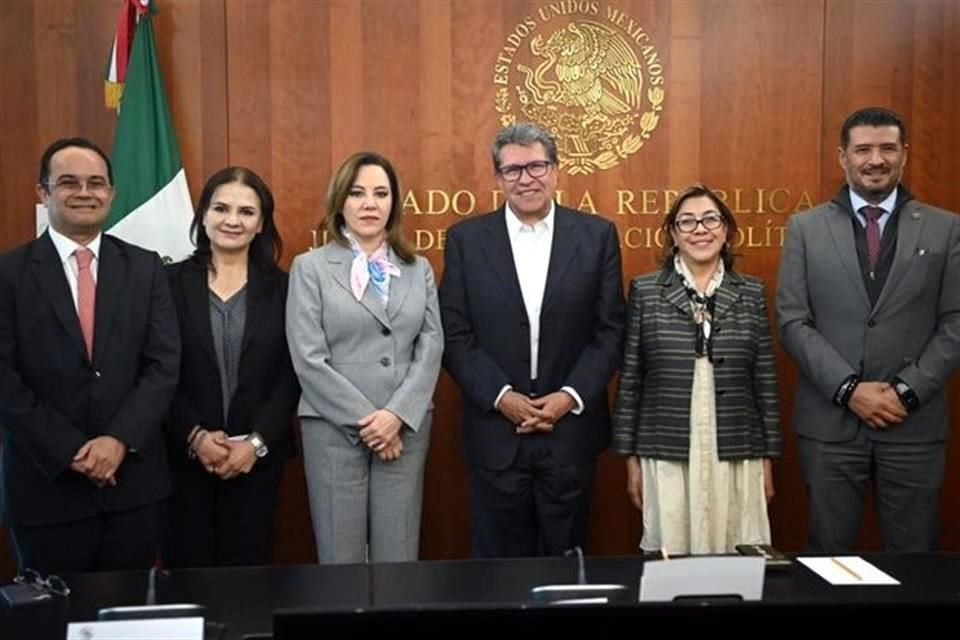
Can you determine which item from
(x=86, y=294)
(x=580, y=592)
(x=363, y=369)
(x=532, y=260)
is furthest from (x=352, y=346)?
(x=580, y=592)

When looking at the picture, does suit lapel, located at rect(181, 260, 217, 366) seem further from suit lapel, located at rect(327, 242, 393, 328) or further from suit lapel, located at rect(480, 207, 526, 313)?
suit lapel, located at rect(480, 207, 526, 313)

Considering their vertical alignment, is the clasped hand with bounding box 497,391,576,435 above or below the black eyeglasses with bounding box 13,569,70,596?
above

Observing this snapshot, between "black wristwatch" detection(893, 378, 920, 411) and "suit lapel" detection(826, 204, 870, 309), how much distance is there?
0.29 meters

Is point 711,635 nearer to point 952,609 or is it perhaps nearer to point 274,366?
point 952,609

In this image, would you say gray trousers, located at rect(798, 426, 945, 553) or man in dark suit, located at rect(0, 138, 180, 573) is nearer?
man in dark suit, located at rect(0, 138, 180, 573)

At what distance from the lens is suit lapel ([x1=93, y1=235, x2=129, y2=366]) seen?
125 inches

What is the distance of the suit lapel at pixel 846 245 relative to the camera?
3.60m

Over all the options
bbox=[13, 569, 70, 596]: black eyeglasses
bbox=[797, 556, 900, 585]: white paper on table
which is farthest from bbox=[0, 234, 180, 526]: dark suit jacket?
bbox=[797, 556, 900, 585]: white paper on table

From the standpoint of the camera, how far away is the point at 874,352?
11.7 ft

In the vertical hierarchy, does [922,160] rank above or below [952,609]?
above

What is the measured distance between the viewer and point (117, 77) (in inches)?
165

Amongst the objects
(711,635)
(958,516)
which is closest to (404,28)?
(958,516)

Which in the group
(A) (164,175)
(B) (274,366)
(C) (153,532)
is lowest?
(C) (153,532)

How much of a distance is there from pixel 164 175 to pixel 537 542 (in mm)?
2038
